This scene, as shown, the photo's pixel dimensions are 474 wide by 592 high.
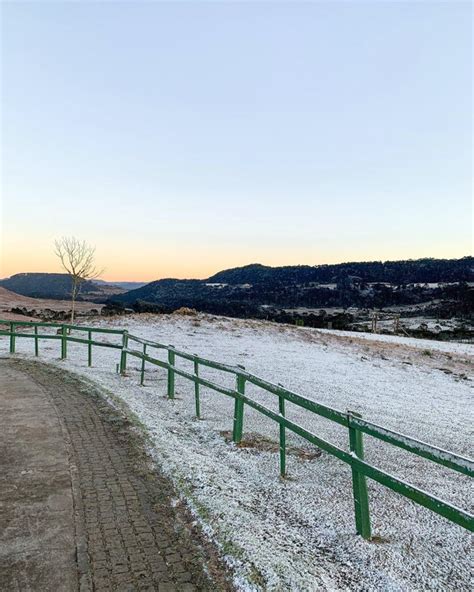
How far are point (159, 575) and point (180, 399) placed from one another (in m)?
7.25

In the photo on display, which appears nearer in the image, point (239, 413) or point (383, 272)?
point (239, 413)

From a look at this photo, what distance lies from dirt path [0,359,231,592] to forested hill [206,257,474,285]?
160737 mm

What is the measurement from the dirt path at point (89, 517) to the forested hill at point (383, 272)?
160737mm

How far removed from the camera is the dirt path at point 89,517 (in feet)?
11.6

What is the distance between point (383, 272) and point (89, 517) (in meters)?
178

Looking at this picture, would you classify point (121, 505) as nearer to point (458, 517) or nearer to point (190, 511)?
point (190, 511)

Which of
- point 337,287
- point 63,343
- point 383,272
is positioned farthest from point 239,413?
point 383,272

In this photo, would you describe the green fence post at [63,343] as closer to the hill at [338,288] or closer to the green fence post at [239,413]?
the green fence post at [239,413]

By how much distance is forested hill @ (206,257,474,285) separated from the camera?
6294 inches

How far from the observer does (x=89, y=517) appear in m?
4.44

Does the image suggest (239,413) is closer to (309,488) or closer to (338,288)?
(309,488)

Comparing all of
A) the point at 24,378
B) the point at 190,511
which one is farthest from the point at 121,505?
the point at 24,378

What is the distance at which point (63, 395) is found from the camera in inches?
388

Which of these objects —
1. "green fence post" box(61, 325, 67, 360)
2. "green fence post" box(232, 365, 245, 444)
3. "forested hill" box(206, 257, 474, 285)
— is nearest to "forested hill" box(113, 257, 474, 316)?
"forested hill" box(206, 257, 474, 285)
